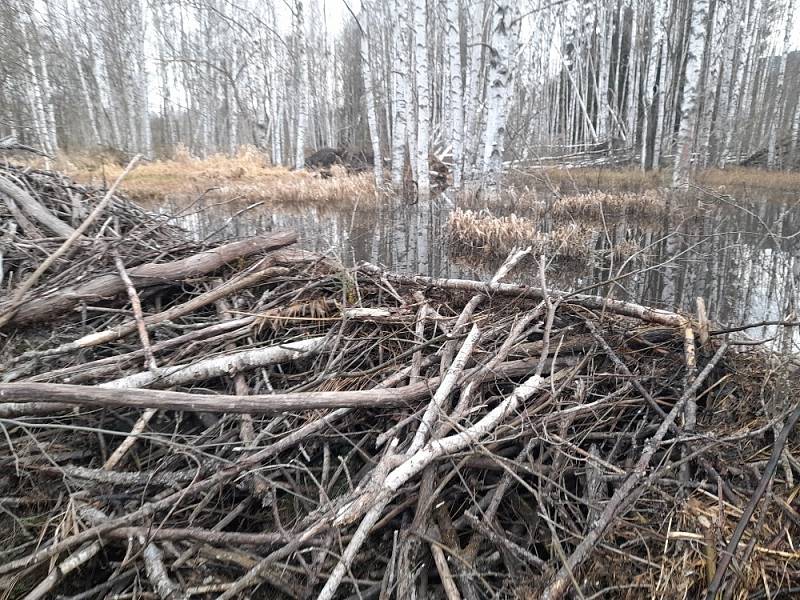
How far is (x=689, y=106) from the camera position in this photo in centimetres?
1038

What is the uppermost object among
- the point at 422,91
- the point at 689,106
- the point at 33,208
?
the point at 422,91

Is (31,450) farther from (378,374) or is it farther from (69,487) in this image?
(378,374)

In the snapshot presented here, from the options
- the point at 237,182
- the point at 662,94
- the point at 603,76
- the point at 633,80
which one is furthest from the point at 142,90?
the point at 662,94

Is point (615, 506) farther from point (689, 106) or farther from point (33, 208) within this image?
point (689, 106)

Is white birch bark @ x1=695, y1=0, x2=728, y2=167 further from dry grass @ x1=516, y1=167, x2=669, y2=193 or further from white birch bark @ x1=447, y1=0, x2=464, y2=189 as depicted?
white birch bark @ x1=447, y1=0, x2=464, y2=189

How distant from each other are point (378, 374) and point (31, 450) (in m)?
1.37

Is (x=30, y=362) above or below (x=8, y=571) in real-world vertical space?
above

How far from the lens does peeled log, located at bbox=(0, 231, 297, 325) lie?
2338 millimetres

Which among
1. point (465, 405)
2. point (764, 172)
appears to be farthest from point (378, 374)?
point (764, 172)

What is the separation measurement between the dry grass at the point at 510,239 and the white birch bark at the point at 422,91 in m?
4.35

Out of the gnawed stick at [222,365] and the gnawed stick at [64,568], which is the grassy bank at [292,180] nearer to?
the gnawed stick at [222,365]

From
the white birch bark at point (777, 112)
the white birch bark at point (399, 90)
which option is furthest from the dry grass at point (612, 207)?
the white birch bark at point (777, 112)

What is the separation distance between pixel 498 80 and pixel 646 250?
6.55 metres

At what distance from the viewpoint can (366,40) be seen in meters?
12.6
